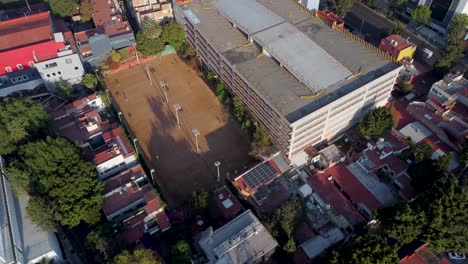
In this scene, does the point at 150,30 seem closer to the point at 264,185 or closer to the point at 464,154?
the point at 264,185

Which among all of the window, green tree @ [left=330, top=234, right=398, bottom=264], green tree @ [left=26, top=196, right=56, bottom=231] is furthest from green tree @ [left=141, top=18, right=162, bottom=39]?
green tree @ [left=330, top=234, right=398, bottom=264]

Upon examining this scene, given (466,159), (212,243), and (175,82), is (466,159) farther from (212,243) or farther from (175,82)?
(175,82)

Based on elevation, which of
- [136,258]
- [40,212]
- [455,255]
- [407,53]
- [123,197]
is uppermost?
[407,53]

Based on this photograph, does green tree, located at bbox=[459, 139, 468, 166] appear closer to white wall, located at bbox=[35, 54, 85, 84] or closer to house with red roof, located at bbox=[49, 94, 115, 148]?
house with red roof, located at bbox=[49, 94, 115, 148]

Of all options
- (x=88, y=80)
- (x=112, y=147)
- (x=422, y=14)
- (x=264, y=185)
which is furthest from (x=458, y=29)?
(x=88, y=80)

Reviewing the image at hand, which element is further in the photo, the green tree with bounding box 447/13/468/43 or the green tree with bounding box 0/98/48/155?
the green tree with bounding box 447/13/468/43

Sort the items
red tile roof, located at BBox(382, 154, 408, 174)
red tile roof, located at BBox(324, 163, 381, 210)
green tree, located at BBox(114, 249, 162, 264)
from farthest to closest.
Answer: red tile roof, located at BBox(382, 154, 408, 174) → red tile roof, located at BBox(324, 163, 381, 210) → green tree, located at BBox(114, 249, 162, 264)

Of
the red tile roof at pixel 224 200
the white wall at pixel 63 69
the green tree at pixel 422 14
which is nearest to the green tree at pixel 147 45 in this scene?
the white wall at pixel 63 69
